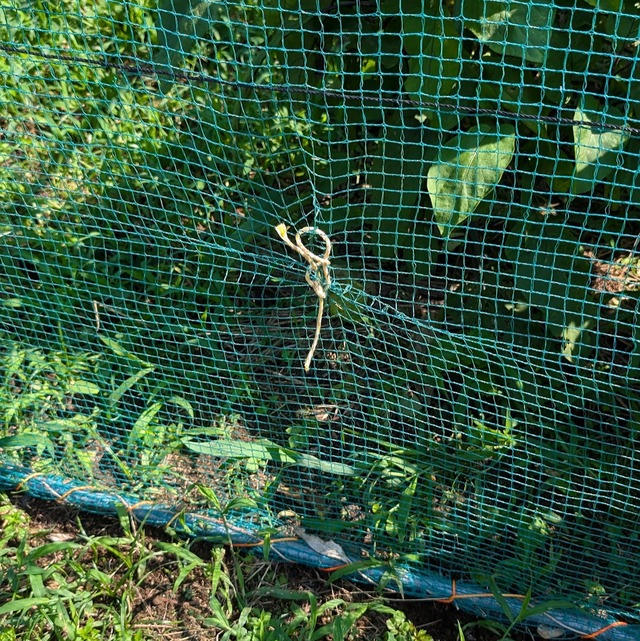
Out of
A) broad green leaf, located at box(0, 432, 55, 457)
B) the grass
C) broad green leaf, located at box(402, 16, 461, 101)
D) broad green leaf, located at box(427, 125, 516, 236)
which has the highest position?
broad green leaf, located at box(402, 16, 461, 101)

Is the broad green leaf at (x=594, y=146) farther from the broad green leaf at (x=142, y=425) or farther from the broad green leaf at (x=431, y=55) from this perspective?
the broad green leaf at (x=142, y=425)

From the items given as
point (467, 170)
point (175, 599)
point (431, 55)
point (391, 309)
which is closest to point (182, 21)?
point (431, 55)

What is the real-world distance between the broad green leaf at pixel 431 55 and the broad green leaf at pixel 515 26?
0.31 feet

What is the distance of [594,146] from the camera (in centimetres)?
162

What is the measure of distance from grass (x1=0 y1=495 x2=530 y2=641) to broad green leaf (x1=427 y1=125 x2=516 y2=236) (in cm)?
100

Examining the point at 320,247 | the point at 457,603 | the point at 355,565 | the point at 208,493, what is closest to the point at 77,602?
the point at 208,493

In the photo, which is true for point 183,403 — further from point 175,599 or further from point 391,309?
point 391,309

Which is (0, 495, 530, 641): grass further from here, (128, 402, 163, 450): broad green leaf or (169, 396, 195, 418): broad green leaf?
(169, 396, 195, 418): broad green leaf

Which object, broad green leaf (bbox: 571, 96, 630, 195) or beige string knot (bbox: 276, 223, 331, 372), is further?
beige string knot (bbox: 276, 223, 331, 372)

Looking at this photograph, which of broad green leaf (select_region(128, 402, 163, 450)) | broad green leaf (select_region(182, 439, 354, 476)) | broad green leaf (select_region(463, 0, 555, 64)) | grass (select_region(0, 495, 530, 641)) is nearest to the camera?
broad green leaf (select_region(463, 0, 555, 64))

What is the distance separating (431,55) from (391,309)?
0.72 metres

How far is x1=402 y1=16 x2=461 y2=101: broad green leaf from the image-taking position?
1.69m

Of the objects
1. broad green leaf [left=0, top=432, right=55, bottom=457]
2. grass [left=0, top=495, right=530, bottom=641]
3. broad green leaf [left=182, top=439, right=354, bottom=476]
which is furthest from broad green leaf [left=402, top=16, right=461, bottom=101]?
broad green leaf [left=0, top=432, right=55, bottom=457]

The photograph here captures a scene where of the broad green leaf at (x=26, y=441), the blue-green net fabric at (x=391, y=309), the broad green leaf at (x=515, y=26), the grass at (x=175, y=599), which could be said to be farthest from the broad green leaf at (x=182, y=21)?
the grass at (x=175, y=599)
